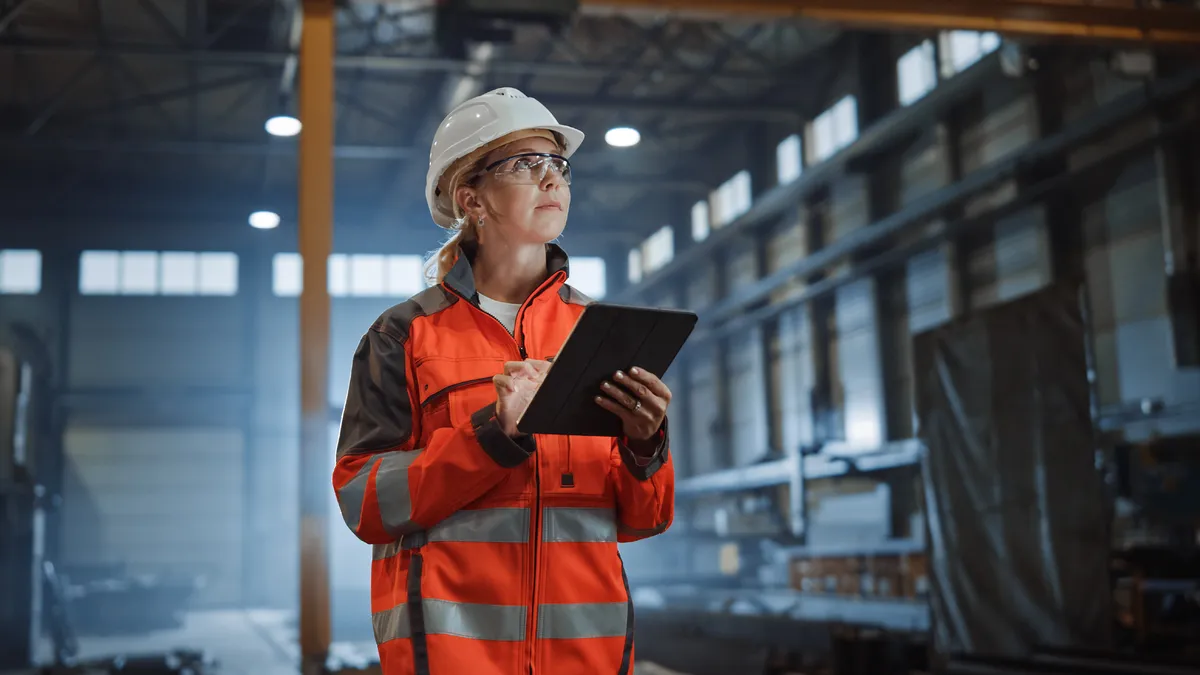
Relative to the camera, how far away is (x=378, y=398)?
1.93 metres

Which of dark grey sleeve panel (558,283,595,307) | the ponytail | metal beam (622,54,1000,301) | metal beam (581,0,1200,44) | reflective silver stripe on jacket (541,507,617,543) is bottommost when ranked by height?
reflective silver stripe on jacket (541,507,617,543)

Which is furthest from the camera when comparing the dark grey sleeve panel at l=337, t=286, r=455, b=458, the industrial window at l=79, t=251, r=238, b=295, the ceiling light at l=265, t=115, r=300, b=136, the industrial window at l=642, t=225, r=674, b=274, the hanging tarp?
the industrial window at l=642, t=225, r=674, b=274

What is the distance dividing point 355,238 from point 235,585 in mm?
8024

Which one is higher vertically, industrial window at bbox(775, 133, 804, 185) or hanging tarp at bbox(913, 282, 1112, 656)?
industrial window at bbox(775, 133, 804, 185)

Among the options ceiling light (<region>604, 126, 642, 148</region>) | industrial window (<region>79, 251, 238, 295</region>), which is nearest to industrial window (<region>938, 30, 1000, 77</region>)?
ceiling light (<region>604, 126, 642, 148</region>)

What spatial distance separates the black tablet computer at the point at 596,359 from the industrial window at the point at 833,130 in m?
15.9

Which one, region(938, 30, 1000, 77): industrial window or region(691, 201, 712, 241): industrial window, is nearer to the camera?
region(938, 30, 1000, 77): industrial window

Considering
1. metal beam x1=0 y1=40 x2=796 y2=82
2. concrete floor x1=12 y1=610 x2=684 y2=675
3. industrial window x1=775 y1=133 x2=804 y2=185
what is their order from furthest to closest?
industrial window x1=775 y1=133 x2=804 y2=185 → metal beam x1=0 y1=40 x2=796 y2=82 → concrete floor x1=12 y1=610 x2=684 y2=675

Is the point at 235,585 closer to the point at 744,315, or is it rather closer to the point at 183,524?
the point at 183,524

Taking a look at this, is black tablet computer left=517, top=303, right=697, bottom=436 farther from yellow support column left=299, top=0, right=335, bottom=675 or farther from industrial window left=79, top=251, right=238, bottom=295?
industrial window left=79, top=251, right=238, bottom=295

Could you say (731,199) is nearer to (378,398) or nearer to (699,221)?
(699,221)

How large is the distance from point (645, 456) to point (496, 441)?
269 millimetres

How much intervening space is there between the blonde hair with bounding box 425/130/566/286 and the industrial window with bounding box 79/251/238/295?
24380 mm

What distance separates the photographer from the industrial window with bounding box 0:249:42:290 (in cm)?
2417
